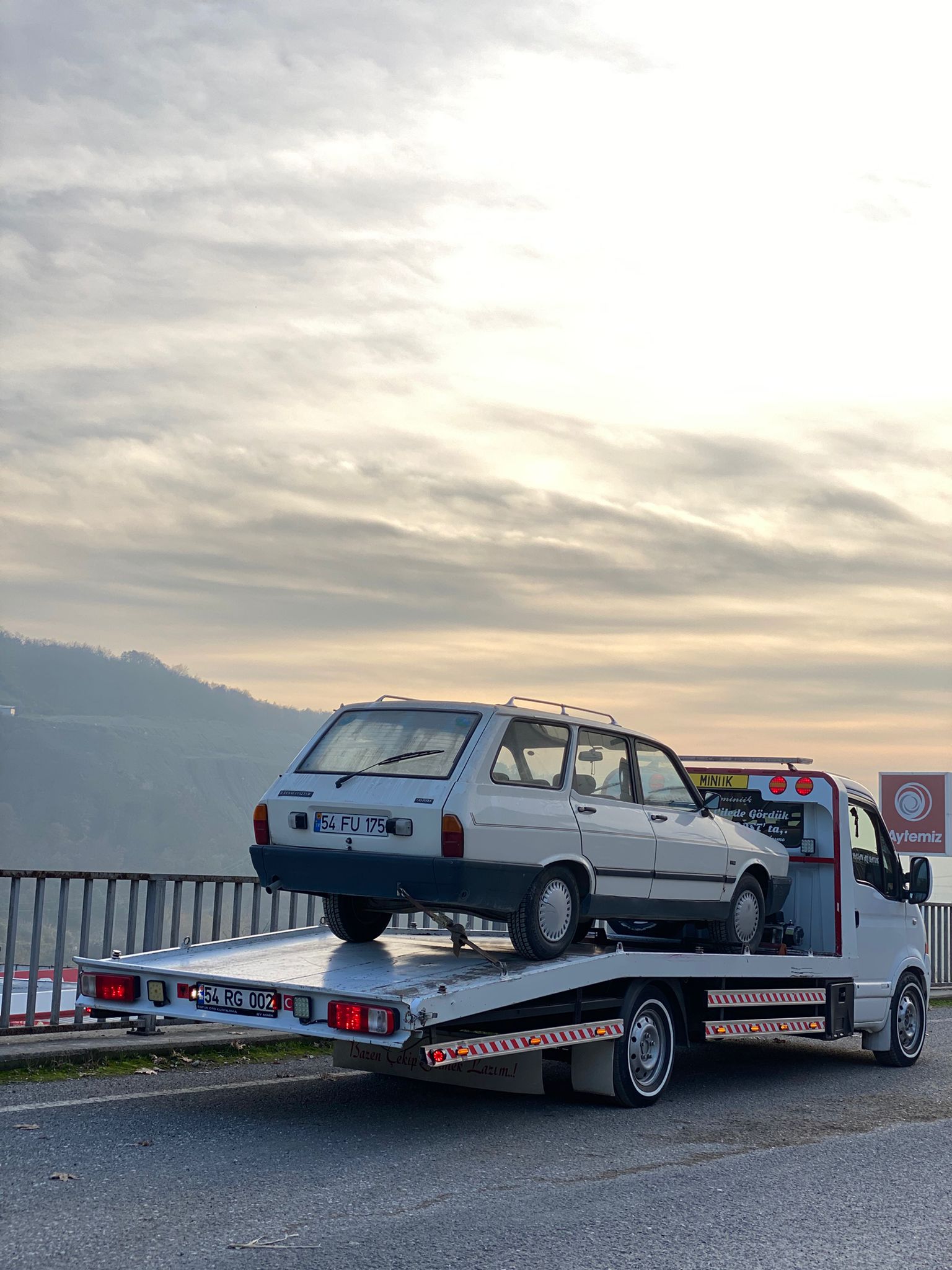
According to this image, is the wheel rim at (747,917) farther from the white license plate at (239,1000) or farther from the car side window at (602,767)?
the white license plate at (239,1000)

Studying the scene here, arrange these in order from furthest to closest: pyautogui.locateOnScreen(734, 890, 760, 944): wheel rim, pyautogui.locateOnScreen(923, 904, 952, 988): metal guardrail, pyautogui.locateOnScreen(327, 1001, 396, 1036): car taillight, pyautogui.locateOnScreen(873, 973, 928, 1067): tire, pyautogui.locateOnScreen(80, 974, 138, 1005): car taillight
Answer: pyautogui.locateOnScreen(923, 904, 952, 988): metal guardrail → pyautogui.locateOnScreen(873, 973, 928, 1067): tire → pyautogui.locateOnScreen(734, 890, 760, 944): wheel rim → pyautogui.locateOnScreen(80, 974, 138, 1005): car taillight → pyautogui.locateOnScreen(327, 1001, 396, 1036): car taillight

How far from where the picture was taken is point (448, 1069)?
818 cm

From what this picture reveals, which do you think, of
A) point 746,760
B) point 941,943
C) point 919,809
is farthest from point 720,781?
point 919,809

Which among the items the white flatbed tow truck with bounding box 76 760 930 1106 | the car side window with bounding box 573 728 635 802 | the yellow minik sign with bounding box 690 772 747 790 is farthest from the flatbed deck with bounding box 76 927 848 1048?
the yellow minik sign with bounding box 690 772 747 790

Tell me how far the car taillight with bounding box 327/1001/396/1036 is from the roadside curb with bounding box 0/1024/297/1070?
5.00ft

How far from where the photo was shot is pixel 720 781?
39.6ft

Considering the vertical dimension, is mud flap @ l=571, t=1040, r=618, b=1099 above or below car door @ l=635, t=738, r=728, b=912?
below

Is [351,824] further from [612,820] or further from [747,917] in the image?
[747,917]

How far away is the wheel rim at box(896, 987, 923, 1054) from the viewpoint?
1191 centimetres

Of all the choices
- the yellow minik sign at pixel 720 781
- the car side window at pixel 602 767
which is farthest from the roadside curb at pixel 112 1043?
the yellow minik sign at pixel 720 781

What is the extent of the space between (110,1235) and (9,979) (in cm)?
433

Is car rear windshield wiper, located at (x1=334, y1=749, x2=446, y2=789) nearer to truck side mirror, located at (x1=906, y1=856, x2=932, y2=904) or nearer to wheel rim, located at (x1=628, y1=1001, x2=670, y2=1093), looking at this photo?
wheel rim, located at (x1=628, y1=1001, x2=670, y2=1093)

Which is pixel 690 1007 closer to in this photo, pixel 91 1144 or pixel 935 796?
pixel 91 1144

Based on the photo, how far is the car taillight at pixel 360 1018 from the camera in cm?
700
